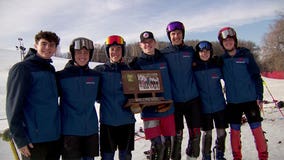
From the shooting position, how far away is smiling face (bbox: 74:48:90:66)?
3.86 m

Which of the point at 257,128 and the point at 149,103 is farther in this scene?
the point at 257,128

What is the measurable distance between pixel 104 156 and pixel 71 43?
5.92 ft

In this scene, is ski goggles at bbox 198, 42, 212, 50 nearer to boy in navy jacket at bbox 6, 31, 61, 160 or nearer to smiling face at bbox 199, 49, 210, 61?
smiling face at bbox 199, 49, 210, 61

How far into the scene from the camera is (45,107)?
330cm

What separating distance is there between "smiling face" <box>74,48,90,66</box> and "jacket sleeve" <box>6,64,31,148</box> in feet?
2.92

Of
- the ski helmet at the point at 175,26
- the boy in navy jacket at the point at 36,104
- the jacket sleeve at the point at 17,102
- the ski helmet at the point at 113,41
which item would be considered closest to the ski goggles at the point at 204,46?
the ski helmet at the point at 175,26

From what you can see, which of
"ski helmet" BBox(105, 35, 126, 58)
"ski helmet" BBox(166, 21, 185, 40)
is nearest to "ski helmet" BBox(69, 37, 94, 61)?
"ski helmet" BBox(105, 35, 126, 58)

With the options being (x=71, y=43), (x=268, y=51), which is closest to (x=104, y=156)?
(x=71, y=43)

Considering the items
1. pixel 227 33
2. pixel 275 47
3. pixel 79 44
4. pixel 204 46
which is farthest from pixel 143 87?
pixel 275 47

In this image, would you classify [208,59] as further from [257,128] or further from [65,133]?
[65,133]

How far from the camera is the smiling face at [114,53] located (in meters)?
4.20

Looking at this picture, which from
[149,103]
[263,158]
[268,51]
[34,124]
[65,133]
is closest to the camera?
[34,124]

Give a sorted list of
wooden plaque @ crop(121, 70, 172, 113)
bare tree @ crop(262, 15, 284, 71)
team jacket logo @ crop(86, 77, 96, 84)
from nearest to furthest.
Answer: team jacket logo @ crop(86, 77, 96, 84) → wooden plaque @ crop(121, 70, 172, 113) → bare tree @ crop(262, 15, 284, 71)

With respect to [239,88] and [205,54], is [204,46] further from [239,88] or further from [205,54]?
[239,88]
